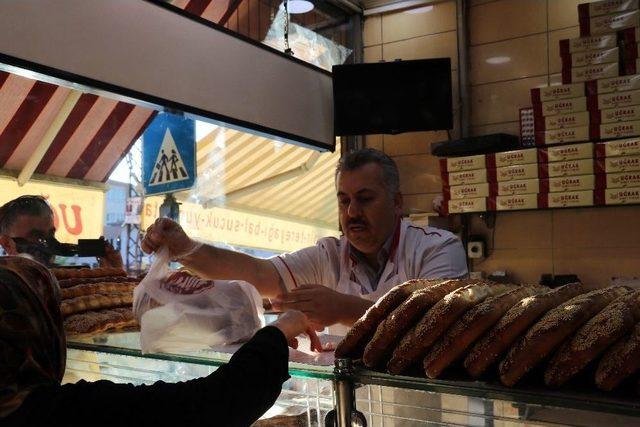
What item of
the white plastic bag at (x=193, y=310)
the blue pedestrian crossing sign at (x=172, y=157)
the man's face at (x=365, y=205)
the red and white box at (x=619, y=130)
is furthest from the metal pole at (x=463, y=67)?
the white plastic bag at (x=193, y=310)

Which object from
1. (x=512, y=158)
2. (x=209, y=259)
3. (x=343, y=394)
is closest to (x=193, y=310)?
(x=343, y=394)

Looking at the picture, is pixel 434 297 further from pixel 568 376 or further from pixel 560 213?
pixel 560 213

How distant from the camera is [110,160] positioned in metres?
5.75

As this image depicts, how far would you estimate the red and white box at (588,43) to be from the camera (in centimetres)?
400

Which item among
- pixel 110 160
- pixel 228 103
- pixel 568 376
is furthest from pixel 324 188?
pixel 568 376

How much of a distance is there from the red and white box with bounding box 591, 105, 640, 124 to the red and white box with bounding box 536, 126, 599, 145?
68 mm

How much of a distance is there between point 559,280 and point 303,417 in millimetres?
3396

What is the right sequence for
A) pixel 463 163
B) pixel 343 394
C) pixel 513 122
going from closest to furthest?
pixel 343 394 < pixel 463 163 < pixel 513 122

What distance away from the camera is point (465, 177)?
14.7 feet

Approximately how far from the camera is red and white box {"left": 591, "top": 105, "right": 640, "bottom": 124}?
393cm

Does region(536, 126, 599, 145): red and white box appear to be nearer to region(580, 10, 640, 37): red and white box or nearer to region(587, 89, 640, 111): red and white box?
region(587, 89, 640, 111): red and white box

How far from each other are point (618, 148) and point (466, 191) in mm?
1029

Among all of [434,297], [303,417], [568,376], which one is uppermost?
[434,297]

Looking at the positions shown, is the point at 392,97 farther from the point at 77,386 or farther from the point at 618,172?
the point at 77,386
